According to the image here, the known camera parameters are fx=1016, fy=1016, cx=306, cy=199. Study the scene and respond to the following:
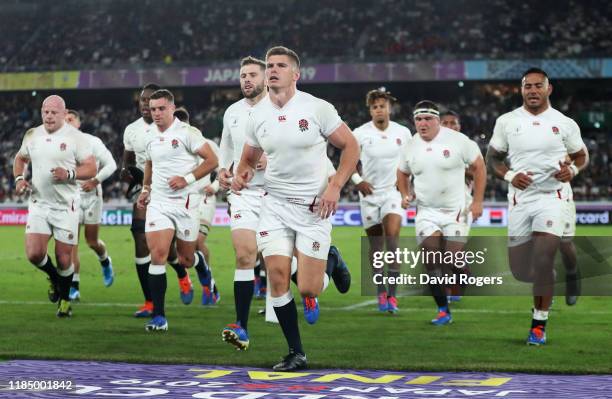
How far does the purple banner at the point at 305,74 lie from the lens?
43594 mm

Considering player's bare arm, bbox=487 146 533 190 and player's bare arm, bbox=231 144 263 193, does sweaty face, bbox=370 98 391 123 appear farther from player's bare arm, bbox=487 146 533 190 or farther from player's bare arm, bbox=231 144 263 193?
player's bare arm, bbox=231 144 263 193

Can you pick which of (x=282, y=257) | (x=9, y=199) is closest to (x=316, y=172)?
(x=282, y=257)

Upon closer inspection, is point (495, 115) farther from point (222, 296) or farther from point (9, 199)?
point (222, 296)

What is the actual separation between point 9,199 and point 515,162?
32.2m

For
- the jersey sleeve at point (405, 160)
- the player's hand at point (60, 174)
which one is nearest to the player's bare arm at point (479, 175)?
the jersey sleeve at point (405, 160)

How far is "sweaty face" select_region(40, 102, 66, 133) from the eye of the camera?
11.1 metres

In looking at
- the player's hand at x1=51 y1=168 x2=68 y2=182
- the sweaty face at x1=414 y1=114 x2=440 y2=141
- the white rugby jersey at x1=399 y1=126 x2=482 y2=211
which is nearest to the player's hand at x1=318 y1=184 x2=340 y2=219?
the white rugby jersey at x1=399 y1=126 x2=482 y2=211

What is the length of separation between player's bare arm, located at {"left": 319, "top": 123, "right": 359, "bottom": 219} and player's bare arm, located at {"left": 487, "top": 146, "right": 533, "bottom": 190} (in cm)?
234

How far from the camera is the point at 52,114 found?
11.1 meters

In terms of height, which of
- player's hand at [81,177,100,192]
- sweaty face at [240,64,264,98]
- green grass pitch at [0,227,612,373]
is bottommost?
green grass pitch at [0,227,612,373]

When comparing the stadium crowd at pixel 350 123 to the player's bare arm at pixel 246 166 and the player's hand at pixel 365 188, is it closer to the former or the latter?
the player's hand at pixel 365 188

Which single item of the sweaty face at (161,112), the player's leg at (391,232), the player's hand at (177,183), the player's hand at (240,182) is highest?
the sweaty face at (161,112)

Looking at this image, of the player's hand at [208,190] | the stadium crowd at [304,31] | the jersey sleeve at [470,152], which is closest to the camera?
the jersey sleeve at [470,152]

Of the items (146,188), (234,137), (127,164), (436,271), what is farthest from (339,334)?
(127,164)
